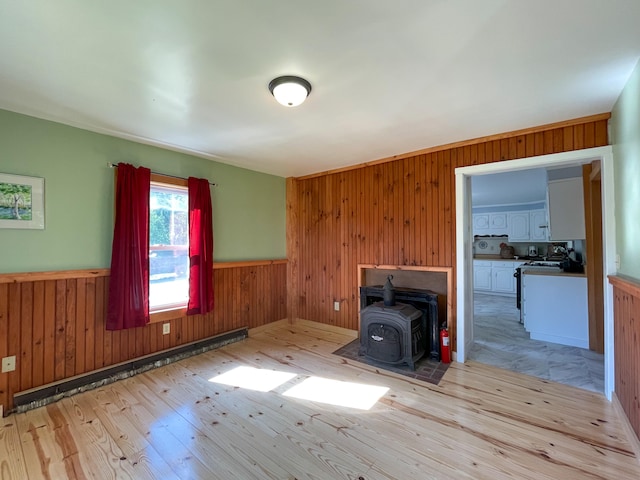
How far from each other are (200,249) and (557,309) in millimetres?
4527

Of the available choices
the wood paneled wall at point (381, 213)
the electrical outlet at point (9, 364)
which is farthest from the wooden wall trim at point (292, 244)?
the electrical outlet at point (9, 364)

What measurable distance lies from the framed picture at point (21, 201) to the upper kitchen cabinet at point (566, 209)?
18.4 feet

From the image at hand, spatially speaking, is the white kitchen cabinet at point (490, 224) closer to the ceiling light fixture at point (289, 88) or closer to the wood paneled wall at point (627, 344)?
the wood paneled wall at point (627, 344)

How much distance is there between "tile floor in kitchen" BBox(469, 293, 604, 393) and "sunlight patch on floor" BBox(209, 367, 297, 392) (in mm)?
2138

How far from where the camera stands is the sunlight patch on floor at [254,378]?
2.62 m

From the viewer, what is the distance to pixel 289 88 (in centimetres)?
188

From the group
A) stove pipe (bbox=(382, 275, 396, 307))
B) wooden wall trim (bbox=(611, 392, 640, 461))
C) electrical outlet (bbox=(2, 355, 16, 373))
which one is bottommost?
wooden wall trim (bbox=(611, 392, 640, 461))

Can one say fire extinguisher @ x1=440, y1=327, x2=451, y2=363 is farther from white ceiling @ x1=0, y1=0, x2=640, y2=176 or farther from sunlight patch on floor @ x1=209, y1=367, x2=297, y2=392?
white ceiling @ x1=0, y1=0, x2=640, y2=176

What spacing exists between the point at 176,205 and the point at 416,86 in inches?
109

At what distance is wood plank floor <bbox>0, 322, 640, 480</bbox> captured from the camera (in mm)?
1645

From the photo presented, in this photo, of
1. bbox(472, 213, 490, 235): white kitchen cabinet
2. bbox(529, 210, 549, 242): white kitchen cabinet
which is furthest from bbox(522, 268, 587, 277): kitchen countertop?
bbox(472, 213, 490, 235): white kitchen cabinet

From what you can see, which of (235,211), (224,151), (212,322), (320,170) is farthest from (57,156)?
(320,170)

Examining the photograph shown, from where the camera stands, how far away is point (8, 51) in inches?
62.4

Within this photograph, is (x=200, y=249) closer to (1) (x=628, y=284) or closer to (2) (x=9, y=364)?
(2) (x=9, y=364)
